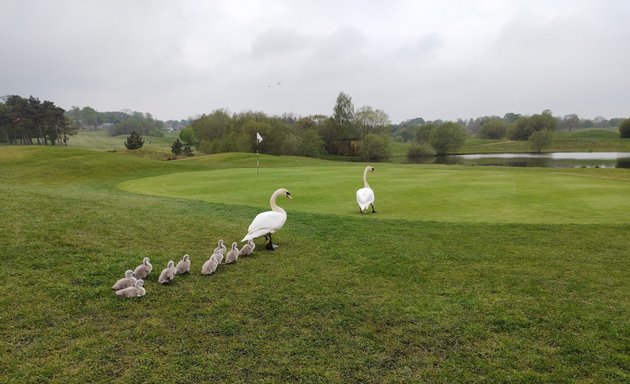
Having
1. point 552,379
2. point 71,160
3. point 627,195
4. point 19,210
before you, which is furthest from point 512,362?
point 71,160

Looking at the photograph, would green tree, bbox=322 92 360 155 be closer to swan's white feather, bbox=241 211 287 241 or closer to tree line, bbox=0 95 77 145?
tree line, bbox=0 95 77 145

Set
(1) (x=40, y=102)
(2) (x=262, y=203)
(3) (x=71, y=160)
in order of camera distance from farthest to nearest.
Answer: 1. (1) (x=40, y=102)
2. (3) (x=71, y=160)
3. (2) (x=262, y=203)

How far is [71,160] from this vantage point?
106 ft

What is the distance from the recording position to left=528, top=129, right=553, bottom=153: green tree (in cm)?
10006

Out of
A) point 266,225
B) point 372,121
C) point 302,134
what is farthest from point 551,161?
point 266,225

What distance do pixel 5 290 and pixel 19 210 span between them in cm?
470

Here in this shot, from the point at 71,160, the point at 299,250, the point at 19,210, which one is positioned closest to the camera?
the point at 299,250

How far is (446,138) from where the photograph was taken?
336 feet

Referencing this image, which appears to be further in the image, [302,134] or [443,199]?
[302,134]

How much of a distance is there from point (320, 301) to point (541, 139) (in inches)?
4527

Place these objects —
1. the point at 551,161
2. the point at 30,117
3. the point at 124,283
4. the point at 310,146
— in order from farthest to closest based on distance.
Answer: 1. the point at 310,146
2. the point at 30,117
3. the point at 551,161
4. the point at 124,283

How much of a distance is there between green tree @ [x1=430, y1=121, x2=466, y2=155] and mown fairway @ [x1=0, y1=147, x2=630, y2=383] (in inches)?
3778

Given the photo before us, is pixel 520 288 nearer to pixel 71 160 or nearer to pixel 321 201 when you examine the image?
pixel 321 201

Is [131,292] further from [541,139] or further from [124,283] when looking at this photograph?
[541,139]
